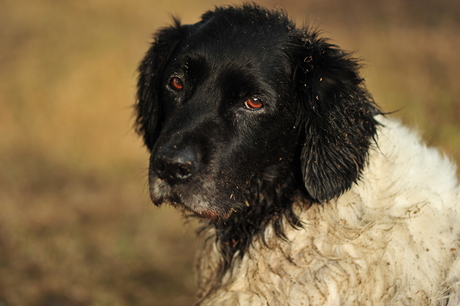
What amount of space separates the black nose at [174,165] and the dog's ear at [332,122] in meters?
0.74

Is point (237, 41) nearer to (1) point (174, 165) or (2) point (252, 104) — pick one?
(2) point (252, 104)

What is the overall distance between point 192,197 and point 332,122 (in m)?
0.96

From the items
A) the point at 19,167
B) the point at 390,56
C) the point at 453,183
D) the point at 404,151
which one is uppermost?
the point at 390,56

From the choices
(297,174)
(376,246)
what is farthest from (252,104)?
(376,246)

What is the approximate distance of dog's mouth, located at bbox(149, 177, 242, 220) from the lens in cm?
270

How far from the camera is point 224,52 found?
2.94m

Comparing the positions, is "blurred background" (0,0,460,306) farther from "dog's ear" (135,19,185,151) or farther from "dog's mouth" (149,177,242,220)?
"dog's mouth" (149,177,242,220)

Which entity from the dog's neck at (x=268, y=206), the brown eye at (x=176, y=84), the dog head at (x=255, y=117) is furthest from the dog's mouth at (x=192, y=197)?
the brown eye at (x=176, y=84)

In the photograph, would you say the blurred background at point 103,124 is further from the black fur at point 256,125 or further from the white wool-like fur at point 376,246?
the white wool-like fur at point 376,246

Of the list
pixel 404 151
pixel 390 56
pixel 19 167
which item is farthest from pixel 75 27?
pixel 404 151

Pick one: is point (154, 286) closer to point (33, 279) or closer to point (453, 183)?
point (33, 279)

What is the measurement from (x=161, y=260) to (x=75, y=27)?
6990 millimetres

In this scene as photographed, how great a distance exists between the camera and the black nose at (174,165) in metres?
2.59

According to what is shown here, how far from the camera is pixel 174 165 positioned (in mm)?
2605
